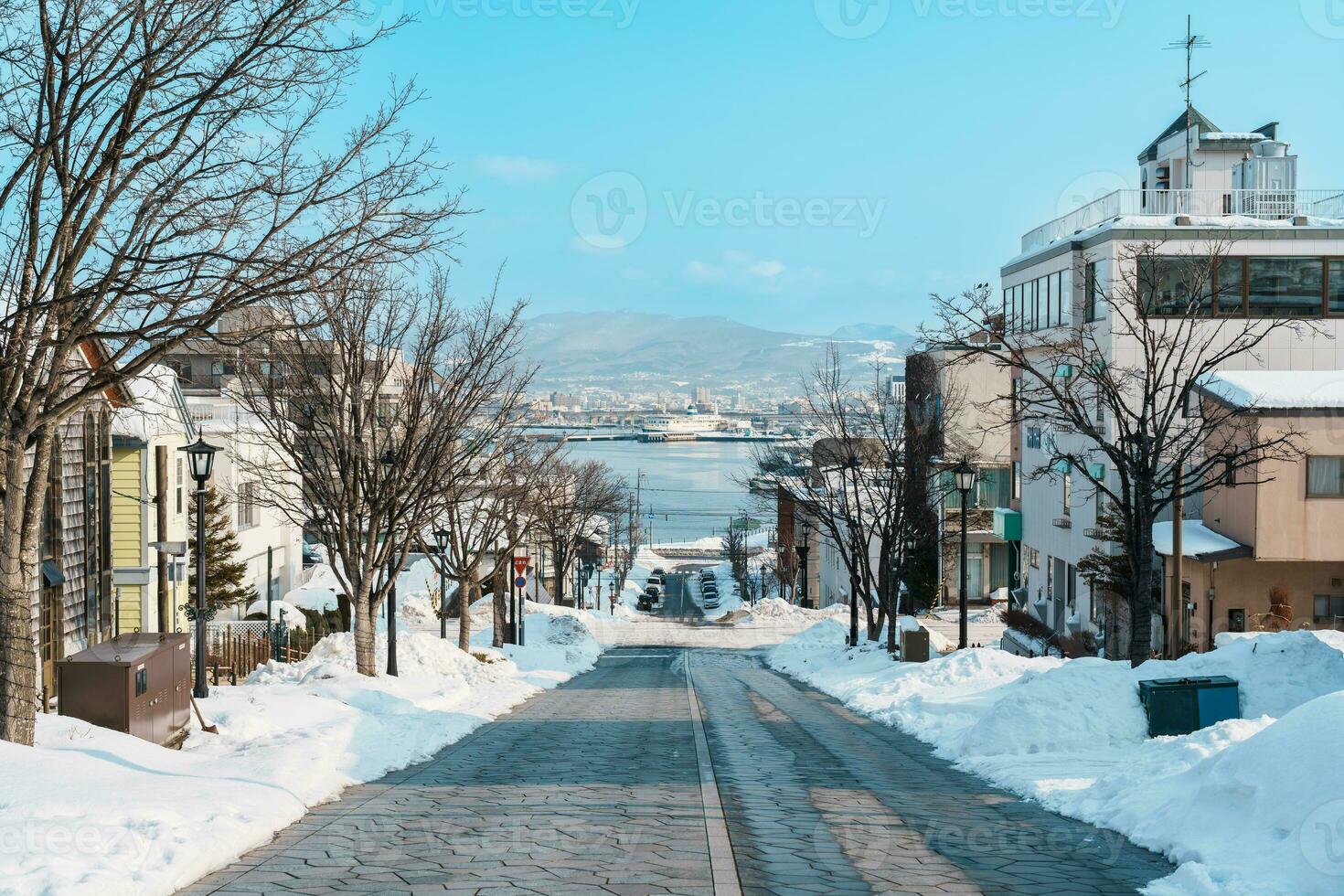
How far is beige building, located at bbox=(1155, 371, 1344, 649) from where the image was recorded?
85.3ft

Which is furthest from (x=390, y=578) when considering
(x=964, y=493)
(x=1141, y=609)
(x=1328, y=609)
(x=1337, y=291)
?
(x=1337, y=291)

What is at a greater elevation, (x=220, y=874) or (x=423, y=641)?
(x=220, y=874)

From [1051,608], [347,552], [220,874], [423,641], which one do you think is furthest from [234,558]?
[220,874]

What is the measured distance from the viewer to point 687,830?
357 inches

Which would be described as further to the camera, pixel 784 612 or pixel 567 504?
pixel 784 612

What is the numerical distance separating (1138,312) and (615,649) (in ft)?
107

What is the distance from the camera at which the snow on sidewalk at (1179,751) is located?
734cm

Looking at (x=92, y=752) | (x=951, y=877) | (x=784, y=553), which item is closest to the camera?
(x=951, y=877)

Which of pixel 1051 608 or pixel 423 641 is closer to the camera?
pixel 423 641

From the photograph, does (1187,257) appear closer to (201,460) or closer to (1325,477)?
(1325,477)

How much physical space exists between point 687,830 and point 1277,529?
2178 centimetres

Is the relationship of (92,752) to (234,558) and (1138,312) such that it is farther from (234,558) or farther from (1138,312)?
(234,558)

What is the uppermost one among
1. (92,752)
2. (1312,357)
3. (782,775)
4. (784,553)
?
(1312,357)

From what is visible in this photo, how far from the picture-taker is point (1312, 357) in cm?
3512
